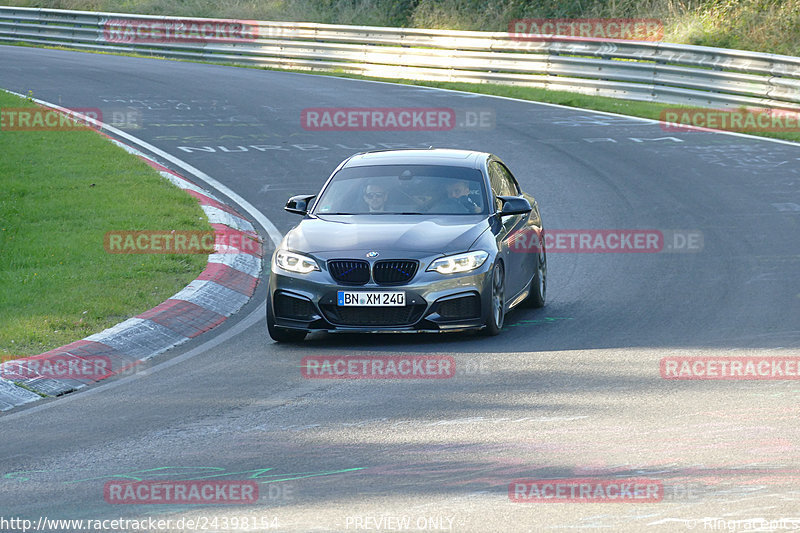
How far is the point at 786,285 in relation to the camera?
12266 millimetres

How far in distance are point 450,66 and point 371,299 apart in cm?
2026

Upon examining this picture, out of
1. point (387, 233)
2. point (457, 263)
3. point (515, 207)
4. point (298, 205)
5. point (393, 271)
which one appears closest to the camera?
point (393, 271)

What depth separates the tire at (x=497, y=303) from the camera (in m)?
10.5

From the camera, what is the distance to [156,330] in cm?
1072

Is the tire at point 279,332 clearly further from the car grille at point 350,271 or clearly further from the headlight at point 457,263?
the headlight at point 457,263

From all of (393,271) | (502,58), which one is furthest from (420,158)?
(502,58)

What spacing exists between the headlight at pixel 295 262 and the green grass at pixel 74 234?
1.53 metres

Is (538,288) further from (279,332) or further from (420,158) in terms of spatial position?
(279,332)

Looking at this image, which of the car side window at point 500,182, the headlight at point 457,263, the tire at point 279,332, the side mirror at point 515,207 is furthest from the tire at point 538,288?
the tire at point 279,332

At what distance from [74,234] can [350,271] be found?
5.22m

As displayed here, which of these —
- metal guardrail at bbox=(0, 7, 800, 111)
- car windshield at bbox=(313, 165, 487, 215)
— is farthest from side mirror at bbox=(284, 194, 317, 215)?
metal guardrail at bbox=(0, 7, 800, 111)

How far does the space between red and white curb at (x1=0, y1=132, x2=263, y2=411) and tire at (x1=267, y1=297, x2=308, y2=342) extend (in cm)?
81

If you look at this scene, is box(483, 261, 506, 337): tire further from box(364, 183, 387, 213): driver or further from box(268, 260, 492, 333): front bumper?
box(364, 183, 387, 213): driver

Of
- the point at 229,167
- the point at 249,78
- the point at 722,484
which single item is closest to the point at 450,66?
the point at 249,78
